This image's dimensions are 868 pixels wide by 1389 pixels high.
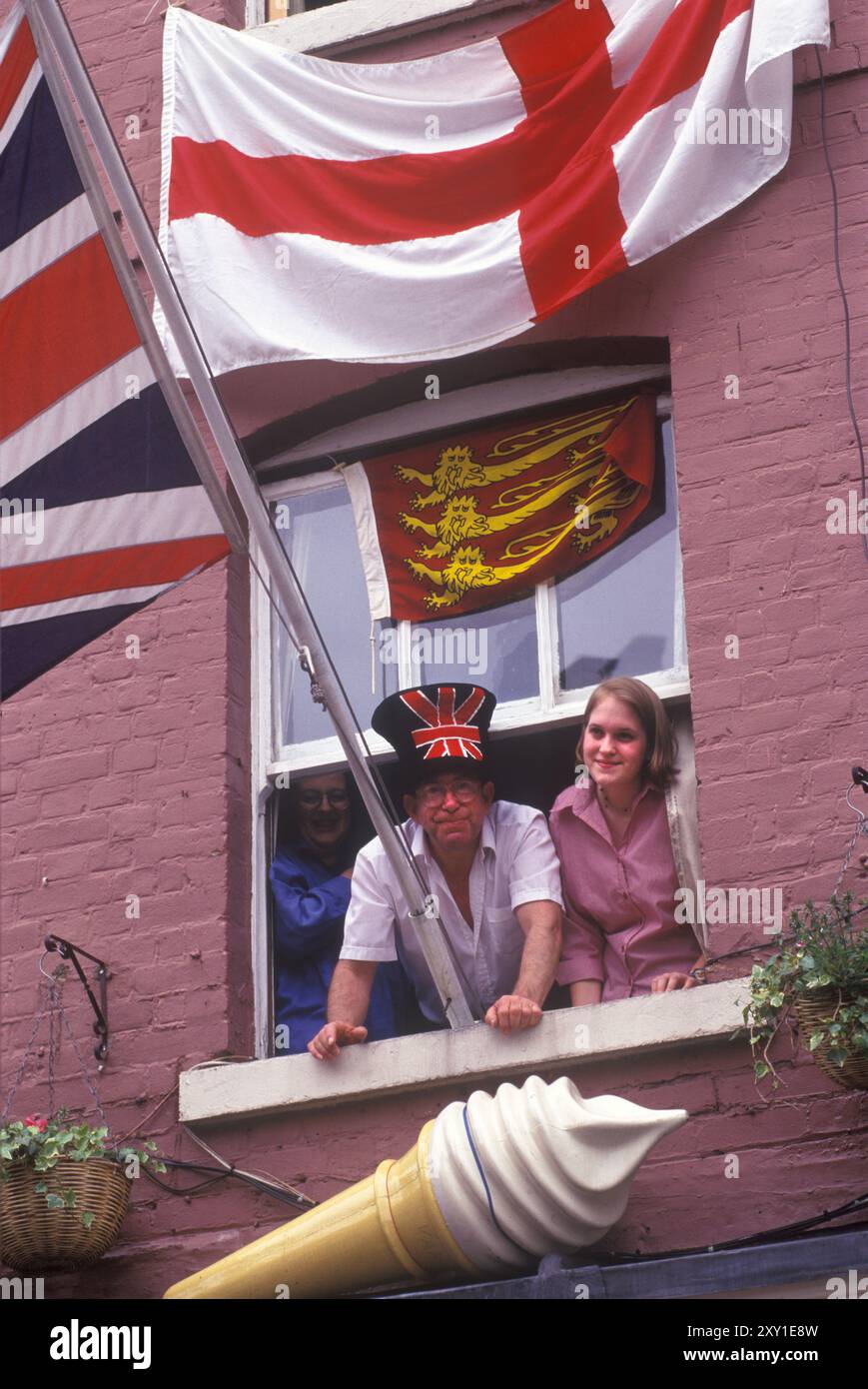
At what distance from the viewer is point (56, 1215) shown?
23.5 feet

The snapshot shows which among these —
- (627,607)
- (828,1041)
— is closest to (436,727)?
(627,607)

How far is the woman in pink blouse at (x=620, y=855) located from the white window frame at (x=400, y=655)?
0.87 feet

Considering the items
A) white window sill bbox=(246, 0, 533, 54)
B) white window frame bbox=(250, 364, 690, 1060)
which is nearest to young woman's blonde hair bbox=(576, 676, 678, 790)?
white window frame bbox=(250, 364, 690, 1060)

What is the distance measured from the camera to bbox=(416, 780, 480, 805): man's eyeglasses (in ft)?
25.9

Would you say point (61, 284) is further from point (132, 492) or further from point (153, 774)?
point (153, 774)

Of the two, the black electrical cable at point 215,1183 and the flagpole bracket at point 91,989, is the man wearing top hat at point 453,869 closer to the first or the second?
the black electrical cable at point 215,1183

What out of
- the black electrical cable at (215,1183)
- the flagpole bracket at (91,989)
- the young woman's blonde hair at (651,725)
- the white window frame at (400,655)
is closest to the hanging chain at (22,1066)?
the flagpole bracket at (91,989)

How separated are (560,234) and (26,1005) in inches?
124

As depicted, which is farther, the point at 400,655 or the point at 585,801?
the point at 400,655

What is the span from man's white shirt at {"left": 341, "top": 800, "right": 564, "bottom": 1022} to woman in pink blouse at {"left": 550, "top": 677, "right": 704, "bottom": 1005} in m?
0.12

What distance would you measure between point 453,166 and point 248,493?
6.60ft

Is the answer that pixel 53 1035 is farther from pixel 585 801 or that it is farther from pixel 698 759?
pixel 698 759

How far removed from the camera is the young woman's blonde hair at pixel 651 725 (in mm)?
7773
